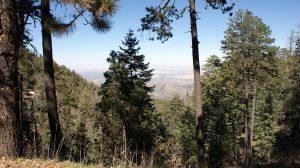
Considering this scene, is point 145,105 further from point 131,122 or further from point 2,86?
point 2,86

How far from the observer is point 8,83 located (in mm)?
5996

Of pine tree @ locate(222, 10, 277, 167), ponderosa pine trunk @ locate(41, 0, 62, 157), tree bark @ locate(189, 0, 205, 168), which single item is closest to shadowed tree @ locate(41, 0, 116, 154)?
ponderosa pine trunk @ locate(41, 0, 62, 157)

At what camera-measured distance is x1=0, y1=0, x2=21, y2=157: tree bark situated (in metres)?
5.89

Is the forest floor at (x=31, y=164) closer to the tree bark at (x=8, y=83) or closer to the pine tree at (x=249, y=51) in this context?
the tree bark at (x=8, y=83)

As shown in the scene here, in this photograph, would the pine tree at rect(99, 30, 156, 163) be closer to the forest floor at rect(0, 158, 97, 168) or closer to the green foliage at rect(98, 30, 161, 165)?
the green foliage at rect(98, 30, 161, 165)

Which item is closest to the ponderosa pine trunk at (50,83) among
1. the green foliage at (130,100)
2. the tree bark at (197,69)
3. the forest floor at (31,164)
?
the forest floor at (31,164)

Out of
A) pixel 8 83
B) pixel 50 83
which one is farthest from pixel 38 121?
pixel 8 83

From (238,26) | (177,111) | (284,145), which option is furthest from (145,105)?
(177,111)

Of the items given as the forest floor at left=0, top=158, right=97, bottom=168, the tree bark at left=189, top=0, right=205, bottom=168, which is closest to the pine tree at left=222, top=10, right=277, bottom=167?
the tree bark at left=189, top=0, right=205, bottom=168

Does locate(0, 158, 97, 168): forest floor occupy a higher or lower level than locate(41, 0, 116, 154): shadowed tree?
lower

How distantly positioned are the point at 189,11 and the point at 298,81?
87.5 ft

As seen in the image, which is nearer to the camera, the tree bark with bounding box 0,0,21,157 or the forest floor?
the forest floor

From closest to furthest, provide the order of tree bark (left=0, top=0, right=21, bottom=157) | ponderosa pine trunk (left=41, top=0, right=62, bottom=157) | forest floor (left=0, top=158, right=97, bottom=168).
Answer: forest floor (left=0, top=158, right=97, bottom=168) → tree bark (left=0, top=0, right=21, bottom=157) → ponderosa pine trunk (left=41, top=0, right=62, bottom=157)

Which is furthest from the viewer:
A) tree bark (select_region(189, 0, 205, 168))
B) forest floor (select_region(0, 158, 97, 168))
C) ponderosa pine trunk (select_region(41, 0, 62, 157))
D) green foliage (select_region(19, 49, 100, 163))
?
tree bark (select_region(189, 0, 205, 168))
